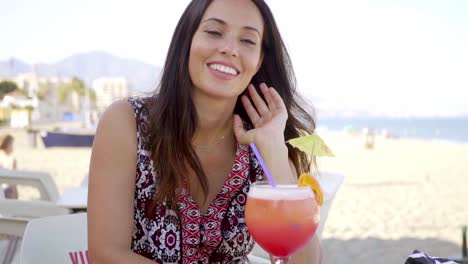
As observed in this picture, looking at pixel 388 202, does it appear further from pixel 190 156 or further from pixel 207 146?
pixel 190 156

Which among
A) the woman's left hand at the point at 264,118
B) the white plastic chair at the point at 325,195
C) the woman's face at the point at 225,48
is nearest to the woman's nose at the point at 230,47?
the woman's face at the point at 225,48

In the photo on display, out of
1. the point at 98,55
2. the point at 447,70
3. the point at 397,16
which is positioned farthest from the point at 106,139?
the point at 98,55

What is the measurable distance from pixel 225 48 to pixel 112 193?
581 mm

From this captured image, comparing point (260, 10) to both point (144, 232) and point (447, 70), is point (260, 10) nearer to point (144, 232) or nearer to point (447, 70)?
point (144, 232)

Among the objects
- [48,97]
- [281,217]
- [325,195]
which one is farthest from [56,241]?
[48,97]

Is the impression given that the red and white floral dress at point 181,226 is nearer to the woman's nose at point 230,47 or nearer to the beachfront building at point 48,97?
the woman's nose at point 230,47

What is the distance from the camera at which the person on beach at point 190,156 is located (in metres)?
1.55

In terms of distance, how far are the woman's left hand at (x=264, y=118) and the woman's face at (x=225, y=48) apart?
16 cm

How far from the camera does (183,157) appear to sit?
5.76ft

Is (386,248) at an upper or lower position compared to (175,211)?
lower

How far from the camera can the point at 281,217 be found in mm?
1104

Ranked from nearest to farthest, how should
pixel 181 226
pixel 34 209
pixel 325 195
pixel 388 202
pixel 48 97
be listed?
1. pixel 181 226
2. pixel 325 195
3. pixel 34 209
4. pixel 388 202
5. pixel 48 97

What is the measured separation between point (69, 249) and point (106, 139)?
1.67 ft

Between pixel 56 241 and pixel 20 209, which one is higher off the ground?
pixel 56 241
